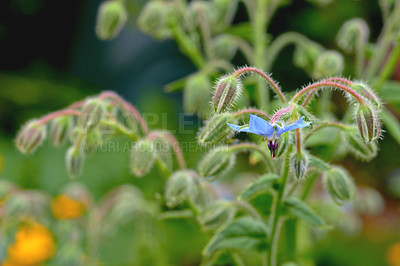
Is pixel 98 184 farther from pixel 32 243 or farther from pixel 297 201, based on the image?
pixel 297 201

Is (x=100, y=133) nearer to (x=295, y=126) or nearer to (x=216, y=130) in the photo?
(x=216, y=130)

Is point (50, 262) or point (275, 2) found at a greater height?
point (275, 2)

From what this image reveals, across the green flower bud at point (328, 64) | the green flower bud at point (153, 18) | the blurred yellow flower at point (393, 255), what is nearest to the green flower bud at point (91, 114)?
the green flower bud at point (153, 18)

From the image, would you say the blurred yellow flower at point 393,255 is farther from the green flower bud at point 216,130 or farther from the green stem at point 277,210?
the green flower bud at point 216,130

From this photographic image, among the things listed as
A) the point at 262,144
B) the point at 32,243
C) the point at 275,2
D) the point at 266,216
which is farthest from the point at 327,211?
the point at 32,243

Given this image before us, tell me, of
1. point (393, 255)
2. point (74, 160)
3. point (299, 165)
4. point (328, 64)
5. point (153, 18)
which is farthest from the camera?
point (393, 255)

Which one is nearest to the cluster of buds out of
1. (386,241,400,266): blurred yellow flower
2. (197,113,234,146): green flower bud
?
(197,113,234,146): green flower bud

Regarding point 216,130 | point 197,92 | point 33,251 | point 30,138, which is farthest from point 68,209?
point 216,130

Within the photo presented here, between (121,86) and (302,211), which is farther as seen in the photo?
(121,86)
